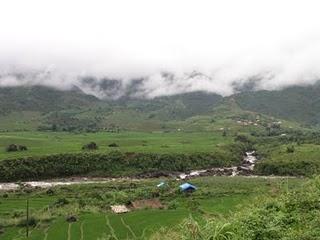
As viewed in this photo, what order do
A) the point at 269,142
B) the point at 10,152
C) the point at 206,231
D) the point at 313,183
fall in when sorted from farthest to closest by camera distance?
the point at 269,142
the point at 10,152
the point at 313,183
the point at 206,231

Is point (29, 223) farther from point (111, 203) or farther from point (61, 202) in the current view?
point (111, 203)

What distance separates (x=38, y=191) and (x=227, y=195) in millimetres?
38162

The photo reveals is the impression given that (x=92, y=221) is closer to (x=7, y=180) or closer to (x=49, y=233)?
(x=49, y=233)

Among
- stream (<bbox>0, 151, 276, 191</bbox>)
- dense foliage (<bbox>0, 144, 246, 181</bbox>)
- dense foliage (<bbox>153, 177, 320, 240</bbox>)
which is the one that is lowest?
stream (<bbox>0, 151, 276, 191</bbox>)

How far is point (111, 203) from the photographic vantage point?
8500 cm

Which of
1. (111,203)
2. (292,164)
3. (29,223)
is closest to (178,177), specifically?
(292,164)

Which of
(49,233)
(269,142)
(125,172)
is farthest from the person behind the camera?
(269,142)

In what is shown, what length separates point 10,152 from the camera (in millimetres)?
142625

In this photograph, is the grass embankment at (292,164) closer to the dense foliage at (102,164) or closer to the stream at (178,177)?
the stream at (178,177)

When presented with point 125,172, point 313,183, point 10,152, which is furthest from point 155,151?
point 313,183

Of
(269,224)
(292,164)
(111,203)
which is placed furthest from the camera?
(292,164)

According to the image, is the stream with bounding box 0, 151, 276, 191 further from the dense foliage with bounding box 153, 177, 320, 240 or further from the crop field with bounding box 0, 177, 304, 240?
the dense foliage with bounding box 153, 177, 320, 240

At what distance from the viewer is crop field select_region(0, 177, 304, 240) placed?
204 feet

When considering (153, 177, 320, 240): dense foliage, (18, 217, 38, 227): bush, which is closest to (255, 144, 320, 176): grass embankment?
(18, 217, 38, 227): bush
